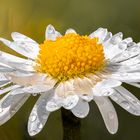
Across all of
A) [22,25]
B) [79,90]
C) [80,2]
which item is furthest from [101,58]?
[80,2]

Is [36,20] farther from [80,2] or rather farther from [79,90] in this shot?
[79,90]

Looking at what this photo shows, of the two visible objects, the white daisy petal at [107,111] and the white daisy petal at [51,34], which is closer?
the white daisy petal at [107,111]

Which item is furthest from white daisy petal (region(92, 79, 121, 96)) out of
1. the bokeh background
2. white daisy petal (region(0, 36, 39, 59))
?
the bokeh background

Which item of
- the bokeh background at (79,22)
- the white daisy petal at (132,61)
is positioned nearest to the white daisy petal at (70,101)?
the white daisy petal at (132,61)

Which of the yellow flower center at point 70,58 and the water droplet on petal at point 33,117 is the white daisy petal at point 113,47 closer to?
the yellow flower center at point 70,58

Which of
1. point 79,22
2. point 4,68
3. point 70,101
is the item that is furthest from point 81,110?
point 79,22

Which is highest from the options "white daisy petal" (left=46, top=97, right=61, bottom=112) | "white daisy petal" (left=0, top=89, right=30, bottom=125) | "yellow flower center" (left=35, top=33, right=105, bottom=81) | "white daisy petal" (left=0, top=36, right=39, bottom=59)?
"white daisy petal" (left=0, top=36, right=39, bottom=59)

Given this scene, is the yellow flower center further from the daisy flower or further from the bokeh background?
the bokeh background
